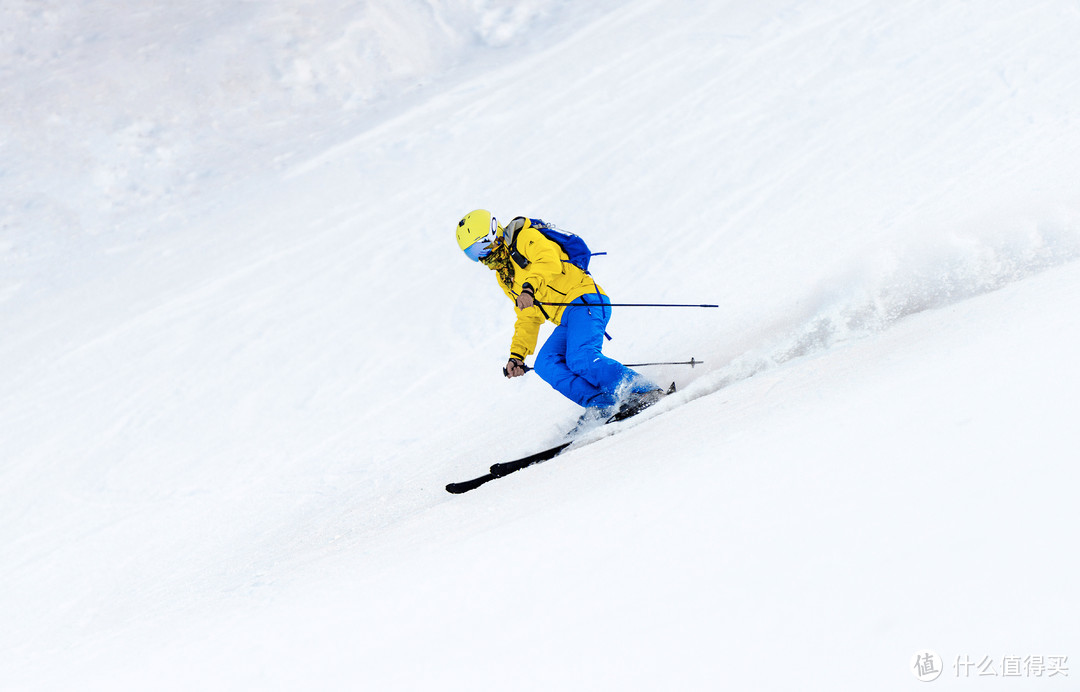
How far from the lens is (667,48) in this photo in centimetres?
1120

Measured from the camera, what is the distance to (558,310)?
477 centimetres

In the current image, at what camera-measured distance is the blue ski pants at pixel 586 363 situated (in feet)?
15.3

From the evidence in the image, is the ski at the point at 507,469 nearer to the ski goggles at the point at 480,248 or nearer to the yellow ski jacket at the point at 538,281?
the yellow ski jacket at the point at 538,281

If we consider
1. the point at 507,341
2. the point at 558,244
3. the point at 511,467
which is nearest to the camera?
the point at 511,467

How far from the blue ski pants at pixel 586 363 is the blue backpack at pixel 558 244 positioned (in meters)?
0.23

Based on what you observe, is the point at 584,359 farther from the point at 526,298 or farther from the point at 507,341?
the point at 507,341

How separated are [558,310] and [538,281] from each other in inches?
13.1

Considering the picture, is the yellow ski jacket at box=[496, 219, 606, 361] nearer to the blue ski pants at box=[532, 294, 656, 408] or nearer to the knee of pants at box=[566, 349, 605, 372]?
the blue ski pants at box=[532, 294, 656, 408]

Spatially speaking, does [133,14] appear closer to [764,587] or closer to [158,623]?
[158,623]

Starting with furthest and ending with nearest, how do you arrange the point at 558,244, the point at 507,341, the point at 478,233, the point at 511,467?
1. the point at 507,341
2. the point at 558,244
3. the point at 478,233
4. the point at 511,467

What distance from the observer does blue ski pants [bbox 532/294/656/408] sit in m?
4.66

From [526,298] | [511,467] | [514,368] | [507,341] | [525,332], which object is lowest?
[511,467]

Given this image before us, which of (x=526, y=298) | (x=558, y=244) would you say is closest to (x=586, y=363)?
(x=526, y=298)

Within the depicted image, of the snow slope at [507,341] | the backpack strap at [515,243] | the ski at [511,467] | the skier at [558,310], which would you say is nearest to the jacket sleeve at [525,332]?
the skier at [558,310]
